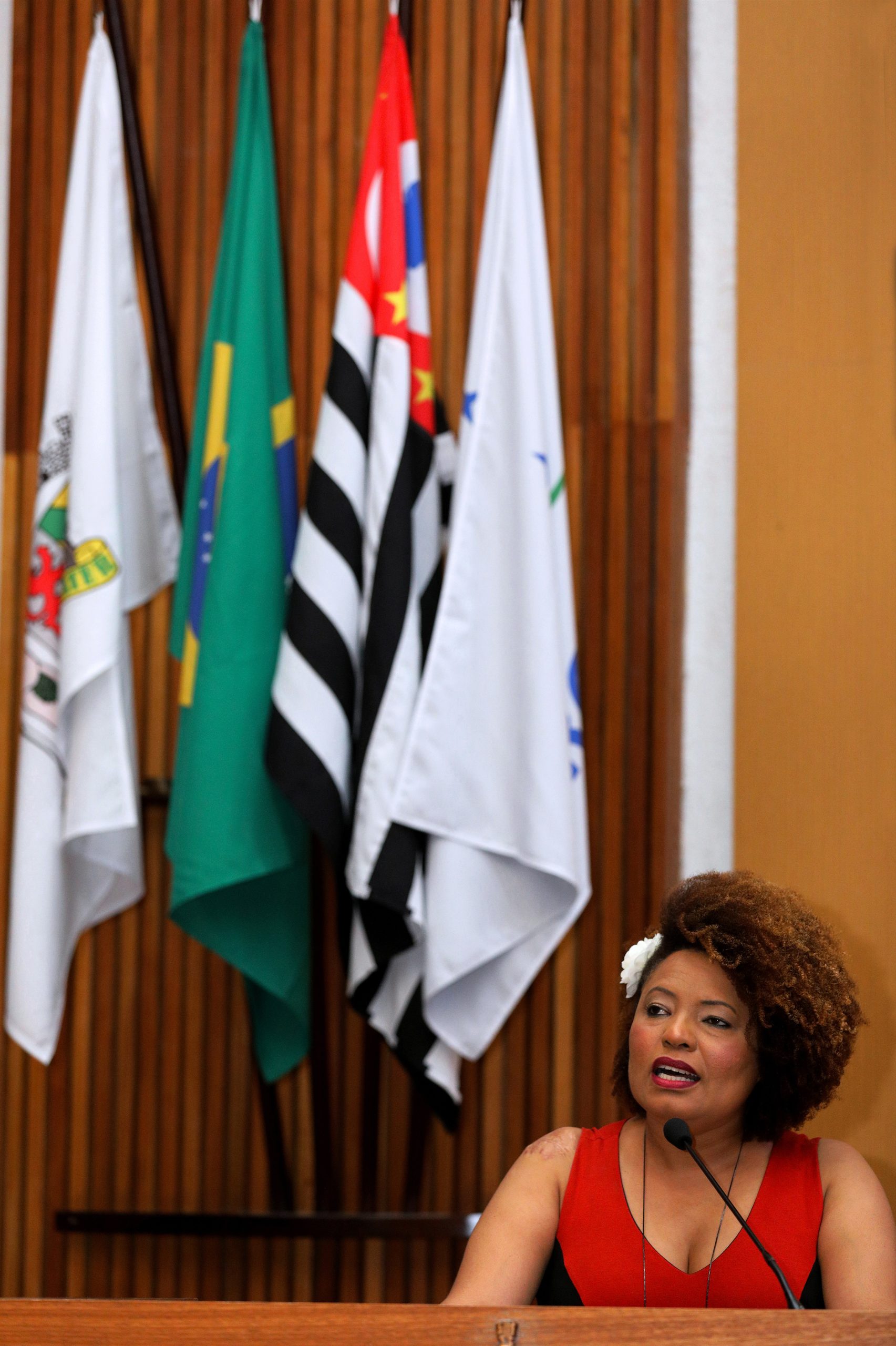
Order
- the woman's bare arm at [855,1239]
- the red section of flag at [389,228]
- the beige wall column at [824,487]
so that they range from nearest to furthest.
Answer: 1. the woman's bare arm at [855,1239]
2. the beige wall column at [824,487]
3. the red section of flag at [389,228]

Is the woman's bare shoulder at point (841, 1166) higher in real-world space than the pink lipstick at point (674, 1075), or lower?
lower

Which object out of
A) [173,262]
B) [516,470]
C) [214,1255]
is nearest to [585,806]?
[516,470]

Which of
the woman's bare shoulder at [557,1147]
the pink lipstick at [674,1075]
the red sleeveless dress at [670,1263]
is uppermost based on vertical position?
the pink lipstick at [674,1075]

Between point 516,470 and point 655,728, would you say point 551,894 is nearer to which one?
point 655,728

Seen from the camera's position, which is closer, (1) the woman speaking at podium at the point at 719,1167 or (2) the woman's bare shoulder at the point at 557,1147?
(1) the woman speaking at podium at the point at 719,1167

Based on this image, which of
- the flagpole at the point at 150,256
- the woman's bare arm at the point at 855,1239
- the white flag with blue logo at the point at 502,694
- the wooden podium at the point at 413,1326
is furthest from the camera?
the flagpole at the point at 150,256

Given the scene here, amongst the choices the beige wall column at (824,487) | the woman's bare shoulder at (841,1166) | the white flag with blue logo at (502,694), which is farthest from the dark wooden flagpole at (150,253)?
the woman's bare shoulder at (841,1166)

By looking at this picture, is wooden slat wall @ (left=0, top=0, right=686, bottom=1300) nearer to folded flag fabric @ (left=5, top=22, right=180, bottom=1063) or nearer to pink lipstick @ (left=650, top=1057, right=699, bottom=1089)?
folded flag fabric @ (left=5, top=22, right=180, bottom=1063)

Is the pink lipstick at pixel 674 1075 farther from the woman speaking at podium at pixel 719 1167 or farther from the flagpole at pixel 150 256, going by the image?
the flagpole at pixel 150 256

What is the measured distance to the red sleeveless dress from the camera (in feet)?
5.71

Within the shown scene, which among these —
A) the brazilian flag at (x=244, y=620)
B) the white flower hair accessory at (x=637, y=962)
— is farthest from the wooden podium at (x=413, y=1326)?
the brazilian flag at (x=244, y=620)

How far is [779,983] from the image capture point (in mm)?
1812

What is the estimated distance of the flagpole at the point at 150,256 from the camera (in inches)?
119

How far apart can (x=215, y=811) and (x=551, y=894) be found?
662 millimetres
